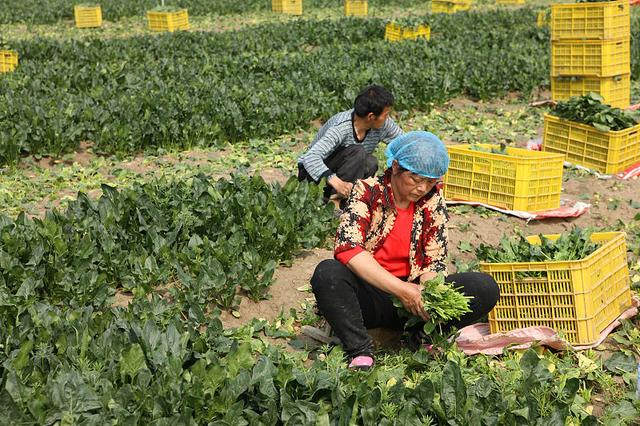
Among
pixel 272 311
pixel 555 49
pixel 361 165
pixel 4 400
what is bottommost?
pixel 272 311

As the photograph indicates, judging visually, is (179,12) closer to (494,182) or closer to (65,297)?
(494,182)

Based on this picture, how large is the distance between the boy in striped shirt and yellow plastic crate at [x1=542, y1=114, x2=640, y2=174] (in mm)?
2549

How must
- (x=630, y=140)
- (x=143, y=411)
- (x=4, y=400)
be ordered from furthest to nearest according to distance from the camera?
(x=630, y=140) < (x=143, y=411) < (x=4, y=400)

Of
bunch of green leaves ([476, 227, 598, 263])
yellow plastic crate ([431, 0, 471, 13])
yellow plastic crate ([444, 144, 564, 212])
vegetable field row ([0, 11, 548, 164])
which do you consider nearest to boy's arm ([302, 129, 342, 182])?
yellow plastic crate ([444, 144, 564, 212])

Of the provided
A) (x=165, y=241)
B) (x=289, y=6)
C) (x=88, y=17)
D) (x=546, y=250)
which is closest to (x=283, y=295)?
(x=165, y=241)

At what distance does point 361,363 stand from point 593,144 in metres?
4.99

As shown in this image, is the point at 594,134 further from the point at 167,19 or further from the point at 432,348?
the point at 167,19

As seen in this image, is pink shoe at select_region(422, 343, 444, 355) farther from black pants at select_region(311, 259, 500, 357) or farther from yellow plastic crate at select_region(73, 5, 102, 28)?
yellow plastic crate at select_region(73, 5, 102, 28)

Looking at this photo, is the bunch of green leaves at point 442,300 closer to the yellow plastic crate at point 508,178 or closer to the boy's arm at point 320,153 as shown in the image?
the boy's arm at point 320,153

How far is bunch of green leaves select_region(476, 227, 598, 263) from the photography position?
4.48 metres

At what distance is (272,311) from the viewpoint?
5102mm

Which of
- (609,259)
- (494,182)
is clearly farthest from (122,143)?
(609,259)

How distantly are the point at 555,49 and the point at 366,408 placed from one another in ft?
25.7

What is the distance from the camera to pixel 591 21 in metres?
9.63
